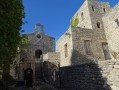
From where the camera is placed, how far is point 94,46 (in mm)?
17797

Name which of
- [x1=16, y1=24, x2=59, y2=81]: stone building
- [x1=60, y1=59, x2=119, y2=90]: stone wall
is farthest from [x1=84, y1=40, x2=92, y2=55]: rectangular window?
[x1=60, y1=59, x2=119, y2=90]: stone wall

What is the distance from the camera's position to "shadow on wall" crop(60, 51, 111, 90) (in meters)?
8.08

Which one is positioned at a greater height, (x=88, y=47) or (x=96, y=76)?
(x=88, y=47)

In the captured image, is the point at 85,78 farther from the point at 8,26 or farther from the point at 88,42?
the point at 88,42

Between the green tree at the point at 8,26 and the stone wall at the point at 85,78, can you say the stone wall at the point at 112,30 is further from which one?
the green tree at the point at 8,26

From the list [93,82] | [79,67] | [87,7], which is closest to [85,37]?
[87,7]

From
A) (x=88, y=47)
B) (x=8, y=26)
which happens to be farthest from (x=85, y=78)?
(x=88, y=47)

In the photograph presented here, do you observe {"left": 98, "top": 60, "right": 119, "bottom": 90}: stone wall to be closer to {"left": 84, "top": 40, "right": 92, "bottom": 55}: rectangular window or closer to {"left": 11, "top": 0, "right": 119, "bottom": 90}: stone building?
{"left": 11, "top": 0, "right": 119, "bottom": 90}: stone building

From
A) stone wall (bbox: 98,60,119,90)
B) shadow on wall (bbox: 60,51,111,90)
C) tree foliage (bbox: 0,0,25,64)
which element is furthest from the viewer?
shadow on wall (bbox: 60,51,111,90)

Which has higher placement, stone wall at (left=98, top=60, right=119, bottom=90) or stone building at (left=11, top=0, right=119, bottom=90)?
stone building at (left=11, top=0, right=119, bottom=90)

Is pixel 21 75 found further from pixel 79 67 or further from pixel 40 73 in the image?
pixel 79 67

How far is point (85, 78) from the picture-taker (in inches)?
372

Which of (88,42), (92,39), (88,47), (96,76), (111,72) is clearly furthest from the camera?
(92,39)

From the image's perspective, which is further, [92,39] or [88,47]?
[92,39]
